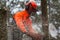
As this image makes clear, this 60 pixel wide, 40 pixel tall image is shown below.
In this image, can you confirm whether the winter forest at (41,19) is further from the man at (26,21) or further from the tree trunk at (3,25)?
the tree trunk at (3,25)

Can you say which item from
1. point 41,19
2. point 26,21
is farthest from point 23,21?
point 41,19

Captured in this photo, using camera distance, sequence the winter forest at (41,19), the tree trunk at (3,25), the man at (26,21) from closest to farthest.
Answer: the tree trunk at (3,25) < the man at (26,21) < the winter forest at (41,19)

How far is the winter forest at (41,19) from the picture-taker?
7.63 ft

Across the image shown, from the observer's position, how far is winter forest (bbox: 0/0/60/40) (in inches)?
91.5

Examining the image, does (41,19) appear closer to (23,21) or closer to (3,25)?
(23,21)

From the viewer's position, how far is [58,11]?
12.0 feet

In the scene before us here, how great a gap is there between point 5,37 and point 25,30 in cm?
39

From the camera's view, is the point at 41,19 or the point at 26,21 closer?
the point at 26,21

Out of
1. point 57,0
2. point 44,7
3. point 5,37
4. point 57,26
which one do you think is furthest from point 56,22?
point 5,37

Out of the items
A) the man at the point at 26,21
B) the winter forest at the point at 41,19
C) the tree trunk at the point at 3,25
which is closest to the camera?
the tree trunk at the point at 3,25

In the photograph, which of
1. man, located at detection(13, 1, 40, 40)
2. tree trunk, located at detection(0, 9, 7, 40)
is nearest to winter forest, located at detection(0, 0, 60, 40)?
man, located at detection(13, 1, 40, 40)

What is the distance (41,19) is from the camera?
263cm

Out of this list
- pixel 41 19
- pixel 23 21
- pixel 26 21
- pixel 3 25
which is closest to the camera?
pixel 3 25

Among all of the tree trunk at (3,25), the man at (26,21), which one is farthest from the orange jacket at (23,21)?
the tree trunk at (3,25)
